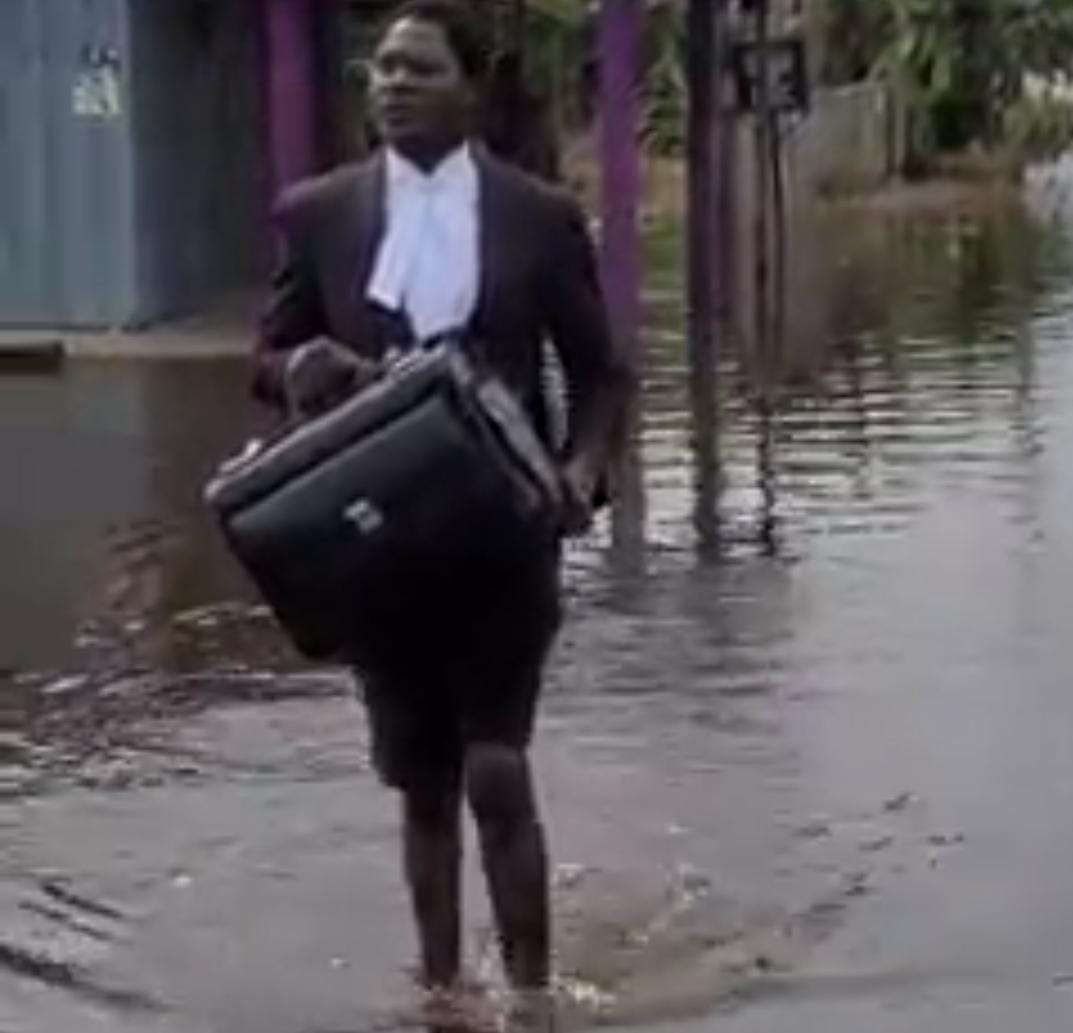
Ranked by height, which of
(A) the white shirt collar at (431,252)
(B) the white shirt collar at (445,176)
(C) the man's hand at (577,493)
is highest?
(B) the white shirt collar at (445,176)

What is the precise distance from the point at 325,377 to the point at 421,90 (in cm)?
51

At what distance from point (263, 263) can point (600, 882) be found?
54.7ft

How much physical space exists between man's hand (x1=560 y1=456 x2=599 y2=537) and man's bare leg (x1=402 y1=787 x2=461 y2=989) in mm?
569

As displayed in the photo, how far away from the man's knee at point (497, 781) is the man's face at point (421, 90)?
1.00 m

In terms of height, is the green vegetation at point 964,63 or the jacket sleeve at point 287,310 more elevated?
the jacket sleeve at point 287,310

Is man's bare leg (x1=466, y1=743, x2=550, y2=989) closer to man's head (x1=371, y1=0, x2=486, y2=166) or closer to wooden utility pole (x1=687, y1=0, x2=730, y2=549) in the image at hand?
man's head (x1=371, y1=0, x2=486, y2=166)

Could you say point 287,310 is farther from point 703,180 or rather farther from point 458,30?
point 703,180

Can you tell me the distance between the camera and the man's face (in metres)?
6.42

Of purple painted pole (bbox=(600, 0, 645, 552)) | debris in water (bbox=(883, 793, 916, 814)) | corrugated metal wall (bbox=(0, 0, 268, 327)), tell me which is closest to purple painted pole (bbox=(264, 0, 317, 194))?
corrugated metal wall (bbox=(0, 0, 268, 327))

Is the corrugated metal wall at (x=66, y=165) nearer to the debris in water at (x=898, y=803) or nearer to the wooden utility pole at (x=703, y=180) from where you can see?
the wooden utility pole at (x=703, y=180)

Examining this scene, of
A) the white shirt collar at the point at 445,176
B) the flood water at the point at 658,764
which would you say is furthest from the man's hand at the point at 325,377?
the flood water at the point at 658,764

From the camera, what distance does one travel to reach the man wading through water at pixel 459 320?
21.0 feet

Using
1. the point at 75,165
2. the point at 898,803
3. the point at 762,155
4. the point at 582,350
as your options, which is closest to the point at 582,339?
the point at 582,350

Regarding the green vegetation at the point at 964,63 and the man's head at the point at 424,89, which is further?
the green vegetation at the point at 964,63
